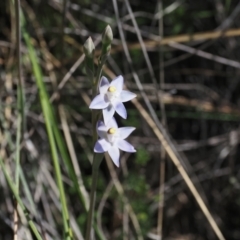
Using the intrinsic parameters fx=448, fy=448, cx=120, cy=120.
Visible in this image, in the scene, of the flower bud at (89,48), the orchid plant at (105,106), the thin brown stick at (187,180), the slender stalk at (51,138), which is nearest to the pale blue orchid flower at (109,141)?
the orchid plant at (105,106)

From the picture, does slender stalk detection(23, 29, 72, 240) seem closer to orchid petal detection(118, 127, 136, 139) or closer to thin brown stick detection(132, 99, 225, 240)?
orchid petal detection(118, 127, 136, 139)

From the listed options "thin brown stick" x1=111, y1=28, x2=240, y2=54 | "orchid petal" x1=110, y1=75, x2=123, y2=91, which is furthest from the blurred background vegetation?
"orchid petal" x1=110, y1=75, x2=123, y2=91

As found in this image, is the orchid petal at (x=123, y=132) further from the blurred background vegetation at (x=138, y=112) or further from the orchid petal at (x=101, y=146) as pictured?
the blurred background vegetation at (x=138, y=112)

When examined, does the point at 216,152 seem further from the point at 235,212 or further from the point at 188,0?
the point at 188,0

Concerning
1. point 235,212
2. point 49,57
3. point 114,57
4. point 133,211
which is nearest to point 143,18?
point 114,57

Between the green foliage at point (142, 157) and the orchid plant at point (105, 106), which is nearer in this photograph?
the orchid plant at point (105, 106)

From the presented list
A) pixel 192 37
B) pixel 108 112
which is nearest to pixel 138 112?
pixel 192 37
